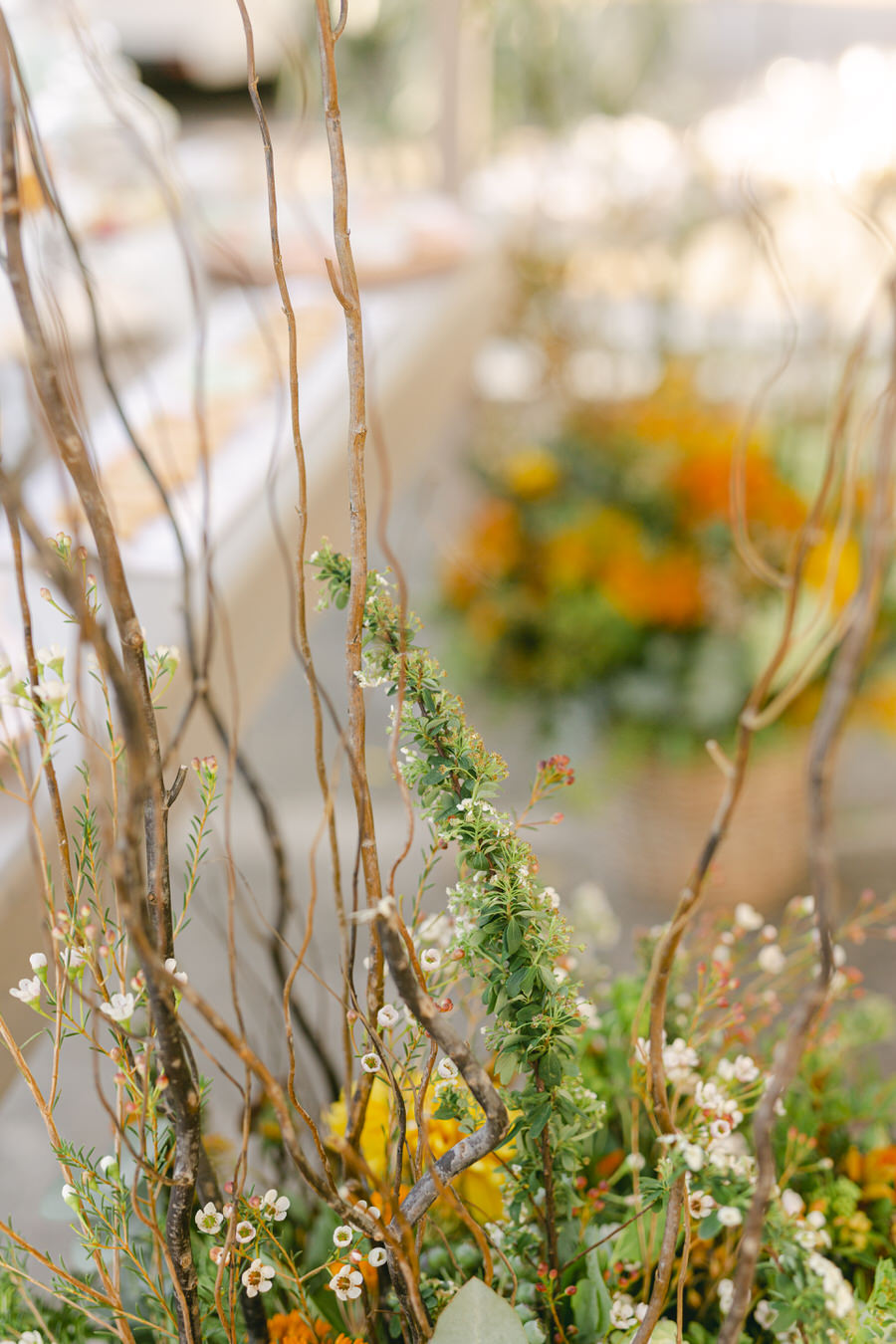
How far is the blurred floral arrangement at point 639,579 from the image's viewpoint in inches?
53.8

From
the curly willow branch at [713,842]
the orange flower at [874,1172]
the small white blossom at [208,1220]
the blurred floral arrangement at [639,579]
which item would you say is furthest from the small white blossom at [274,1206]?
the blurred floral arrangement at [639,579]

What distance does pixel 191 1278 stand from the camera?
1.17ft

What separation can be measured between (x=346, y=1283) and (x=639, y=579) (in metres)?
1.12

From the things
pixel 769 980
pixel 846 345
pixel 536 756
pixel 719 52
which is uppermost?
pixel 719 52

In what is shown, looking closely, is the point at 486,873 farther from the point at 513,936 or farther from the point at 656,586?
the point at 656,586

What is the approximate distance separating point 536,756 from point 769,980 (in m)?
0.82

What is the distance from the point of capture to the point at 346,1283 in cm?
35

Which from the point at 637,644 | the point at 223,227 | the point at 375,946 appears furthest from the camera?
the point at 223,227

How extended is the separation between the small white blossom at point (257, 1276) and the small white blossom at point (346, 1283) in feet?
0.06

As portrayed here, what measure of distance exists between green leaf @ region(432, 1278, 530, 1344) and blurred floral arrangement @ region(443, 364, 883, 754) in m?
1.04

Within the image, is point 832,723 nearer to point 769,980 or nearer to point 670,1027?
point 670,1027

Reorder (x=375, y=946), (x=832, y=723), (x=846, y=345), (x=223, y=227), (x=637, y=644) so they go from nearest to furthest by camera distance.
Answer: (x=832, y=723) → (x=375, y=946) → (x=637, y=644) → (x=223, y=227) → (x=846, y=345)

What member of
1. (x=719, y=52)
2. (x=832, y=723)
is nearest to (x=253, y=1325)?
(x=832, y=723)

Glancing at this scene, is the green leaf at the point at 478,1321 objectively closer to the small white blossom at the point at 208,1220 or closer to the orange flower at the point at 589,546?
the small white blossom at the point at 208,1220
